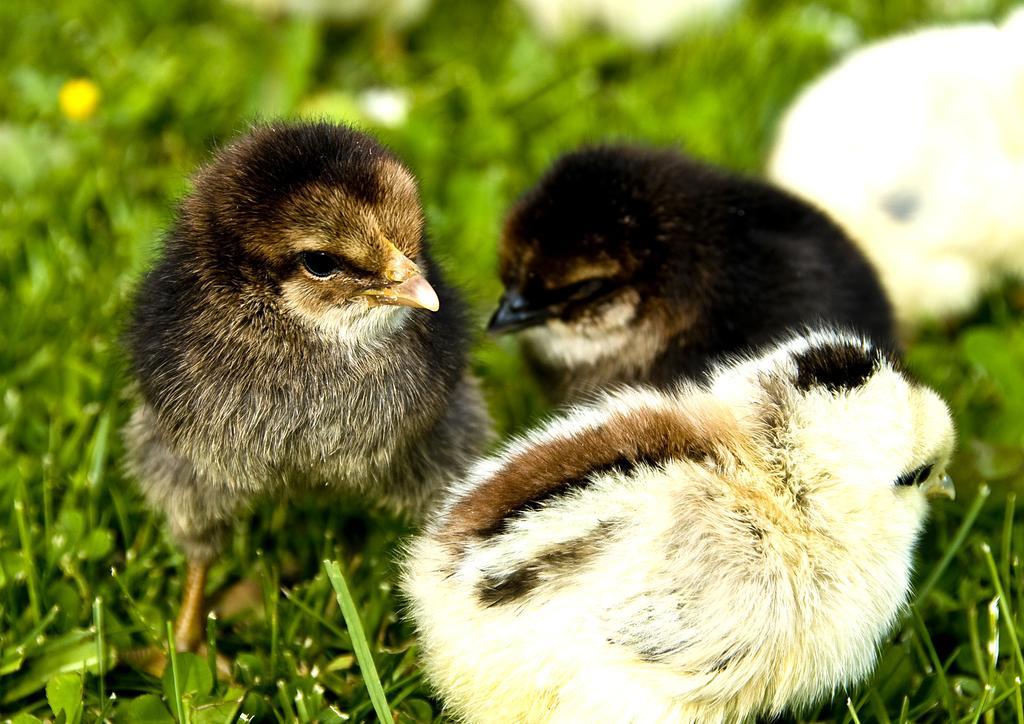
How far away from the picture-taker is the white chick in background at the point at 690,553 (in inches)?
67.8

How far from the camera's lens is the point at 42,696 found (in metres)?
2.11

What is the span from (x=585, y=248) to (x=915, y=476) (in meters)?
0.85

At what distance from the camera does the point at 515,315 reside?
2549 mm

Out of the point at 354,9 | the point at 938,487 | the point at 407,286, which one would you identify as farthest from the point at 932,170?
the point at 354,9

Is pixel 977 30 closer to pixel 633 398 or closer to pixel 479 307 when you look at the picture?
pixel 479 307

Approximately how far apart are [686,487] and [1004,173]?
5.64ft

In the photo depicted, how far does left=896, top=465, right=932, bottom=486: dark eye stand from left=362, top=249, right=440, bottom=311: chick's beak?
82 centimetres

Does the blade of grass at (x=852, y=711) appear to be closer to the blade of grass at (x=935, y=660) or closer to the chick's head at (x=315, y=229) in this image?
the blade of grass at (x=935, y=660)

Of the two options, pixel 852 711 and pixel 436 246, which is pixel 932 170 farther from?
pixel 852 711

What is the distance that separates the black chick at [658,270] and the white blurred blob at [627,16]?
1.71 meters

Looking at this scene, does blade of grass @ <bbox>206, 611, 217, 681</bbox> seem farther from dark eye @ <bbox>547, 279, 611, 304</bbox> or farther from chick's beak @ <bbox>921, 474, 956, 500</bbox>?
chick's beak @ <bbox>921, 474, 956, 500</bbox>

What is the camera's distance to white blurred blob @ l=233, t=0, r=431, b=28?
3910 mm

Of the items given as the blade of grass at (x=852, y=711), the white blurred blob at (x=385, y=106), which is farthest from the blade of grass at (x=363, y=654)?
the white blurred blob at (x=385, y=106)

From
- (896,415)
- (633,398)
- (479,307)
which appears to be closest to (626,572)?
(633,398)
